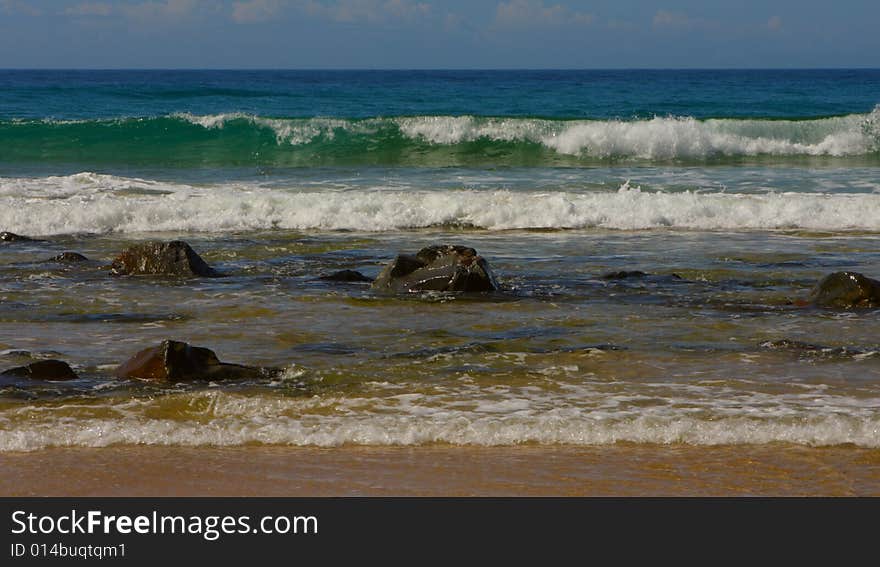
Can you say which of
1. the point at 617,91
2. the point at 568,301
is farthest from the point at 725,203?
the point at 617,91

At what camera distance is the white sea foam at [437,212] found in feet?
48.2

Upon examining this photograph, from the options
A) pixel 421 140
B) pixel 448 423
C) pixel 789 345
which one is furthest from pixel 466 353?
pixel 421 140

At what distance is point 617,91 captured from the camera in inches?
1919

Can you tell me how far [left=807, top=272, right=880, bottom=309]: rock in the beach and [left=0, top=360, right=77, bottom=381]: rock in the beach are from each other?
208 inches

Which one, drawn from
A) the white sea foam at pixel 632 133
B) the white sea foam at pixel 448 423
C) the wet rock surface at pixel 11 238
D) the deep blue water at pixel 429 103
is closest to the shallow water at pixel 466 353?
the white sea foam at pixel 448 423

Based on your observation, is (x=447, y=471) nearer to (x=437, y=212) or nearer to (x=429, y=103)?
(x=437, y=212)

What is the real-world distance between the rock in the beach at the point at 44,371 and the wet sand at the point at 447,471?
3.89 feet

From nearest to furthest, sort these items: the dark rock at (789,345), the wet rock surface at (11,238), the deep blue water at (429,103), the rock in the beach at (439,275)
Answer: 1. the dark rock at (789,345)
2. the rock in the beach at (439,275)
3. the wet rock surface at (11,238)
4. the deep blue water at (429,103)

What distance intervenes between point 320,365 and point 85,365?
135cm

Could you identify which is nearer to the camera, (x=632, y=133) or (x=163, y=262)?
(x=163, y=262)

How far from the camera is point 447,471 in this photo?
17.0 feet

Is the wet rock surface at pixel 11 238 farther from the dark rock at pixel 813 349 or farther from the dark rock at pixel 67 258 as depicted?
the dark rock at pixel 813 349

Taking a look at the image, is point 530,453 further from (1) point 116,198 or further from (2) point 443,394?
(1) point 116,198

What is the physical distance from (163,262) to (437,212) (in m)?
5.76
